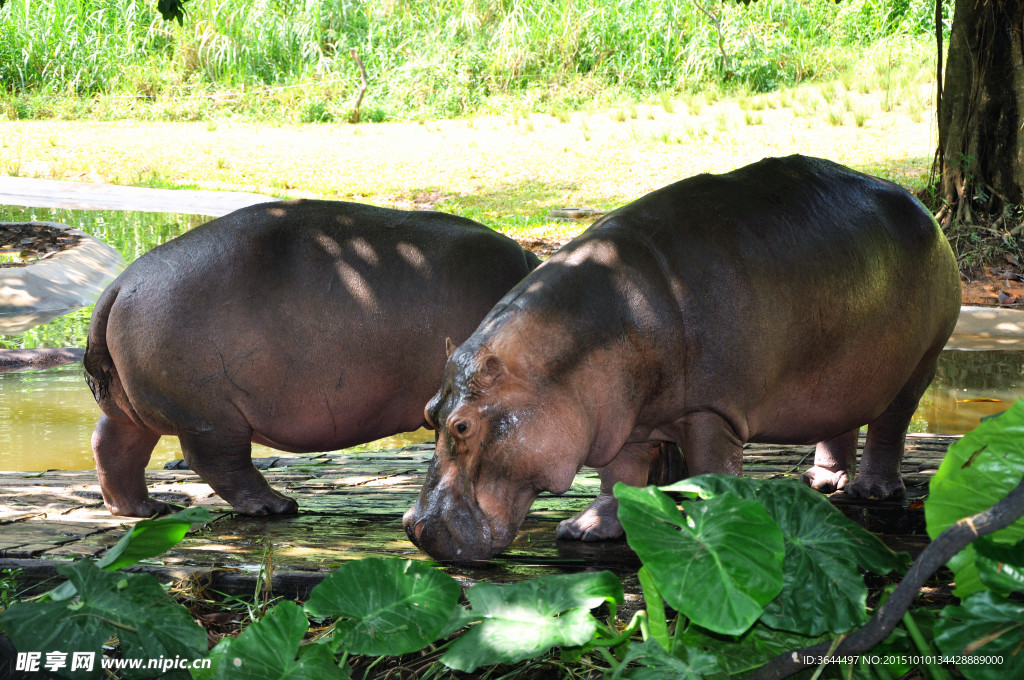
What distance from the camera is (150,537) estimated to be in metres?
2.14

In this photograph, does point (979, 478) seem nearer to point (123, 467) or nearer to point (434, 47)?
point (123, 467)

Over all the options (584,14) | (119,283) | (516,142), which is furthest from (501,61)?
(119,283)

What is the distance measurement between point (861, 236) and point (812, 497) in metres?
1.40

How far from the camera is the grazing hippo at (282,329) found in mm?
3420

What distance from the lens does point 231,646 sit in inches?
77.9

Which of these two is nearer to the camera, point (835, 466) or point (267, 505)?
point (267, 505)

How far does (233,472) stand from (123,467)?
1.54ft

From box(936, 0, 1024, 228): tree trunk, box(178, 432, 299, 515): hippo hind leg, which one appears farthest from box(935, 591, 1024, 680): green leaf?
box(936, 0, 1024, 228): tree trunk

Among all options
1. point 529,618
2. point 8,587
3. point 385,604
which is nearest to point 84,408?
point 8,587

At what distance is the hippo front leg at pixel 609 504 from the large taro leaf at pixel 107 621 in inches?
55.1

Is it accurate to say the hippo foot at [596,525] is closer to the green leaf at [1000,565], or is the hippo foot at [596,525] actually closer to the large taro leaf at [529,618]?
the large taro leaf at [529,618]

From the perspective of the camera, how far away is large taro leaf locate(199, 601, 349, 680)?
6.41 ft

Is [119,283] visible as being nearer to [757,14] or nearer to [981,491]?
[981,491]

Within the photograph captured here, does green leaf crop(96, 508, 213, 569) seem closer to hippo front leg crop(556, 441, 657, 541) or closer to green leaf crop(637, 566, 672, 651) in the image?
green leaf crop(637, 566, 672, 651)
